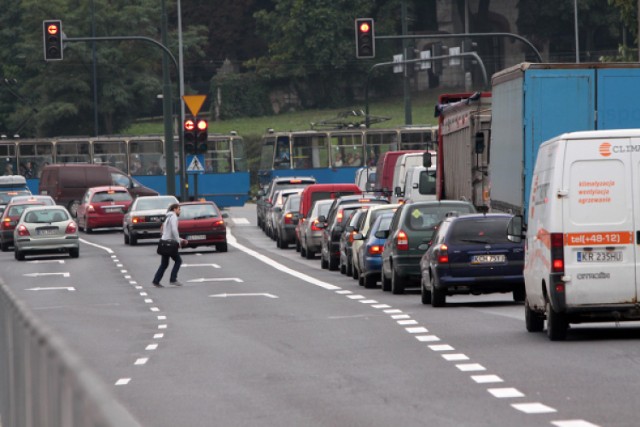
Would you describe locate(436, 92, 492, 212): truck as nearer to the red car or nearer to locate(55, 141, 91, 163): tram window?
the red car

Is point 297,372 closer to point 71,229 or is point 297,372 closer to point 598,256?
point 598,256

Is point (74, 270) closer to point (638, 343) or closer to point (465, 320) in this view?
point (465, 320)

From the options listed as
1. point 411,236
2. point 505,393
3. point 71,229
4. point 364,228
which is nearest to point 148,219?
point 71,229

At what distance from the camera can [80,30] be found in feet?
359

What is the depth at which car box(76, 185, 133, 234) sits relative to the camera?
60500mm

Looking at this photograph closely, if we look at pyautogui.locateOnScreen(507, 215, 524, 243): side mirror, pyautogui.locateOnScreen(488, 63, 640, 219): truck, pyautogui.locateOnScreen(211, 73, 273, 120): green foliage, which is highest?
pyautogui.locateOnScreen(211, 73, 273, 120): green foliage

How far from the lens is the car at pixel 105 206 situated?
6050cm

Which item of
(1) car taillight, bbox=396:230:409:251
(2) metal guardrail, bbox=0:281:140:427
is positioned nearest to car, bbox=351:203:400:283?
(1) car taillight, bbox=396:230:409:251

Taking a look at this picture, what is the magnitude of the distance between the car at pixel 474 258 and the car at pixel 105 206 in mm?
36386

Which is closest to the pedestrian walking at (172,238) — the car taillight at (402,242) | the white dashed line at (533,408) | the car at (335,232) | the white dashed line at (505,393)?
the car at (335,232)

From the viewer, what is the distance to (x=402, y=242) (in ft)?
91.7

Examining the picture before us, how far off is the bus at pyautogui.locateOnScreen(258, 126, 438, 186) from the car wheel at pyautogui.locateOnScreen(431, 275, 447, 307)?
4881 cm

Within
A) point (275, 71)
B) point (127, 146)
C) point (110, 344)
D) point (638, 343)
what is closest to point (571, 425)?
point (638, 343)

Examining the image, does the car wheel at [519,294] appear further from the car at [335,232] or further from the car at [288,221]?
the car at [288,221]
